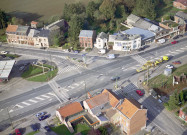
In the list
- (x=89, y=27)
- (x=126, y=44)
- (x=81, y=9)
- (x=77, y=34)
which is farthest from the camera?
(x=81, y=9)

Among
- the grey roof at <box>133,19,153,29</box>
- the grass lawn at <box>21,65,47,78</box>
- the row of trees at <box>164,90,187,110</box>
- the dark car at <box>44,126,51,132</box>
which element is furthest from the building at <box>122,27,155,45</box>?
the dark car at <box>44,126,51,132</box>

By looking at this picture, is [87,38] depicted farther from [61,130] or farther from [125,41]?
[61,130]

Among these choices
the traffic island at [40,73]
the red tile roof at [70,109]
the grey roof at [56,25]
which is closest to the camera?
the red tile roof at [70,109]

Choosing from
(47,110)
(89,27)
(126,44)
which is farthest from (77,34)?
(47,110)

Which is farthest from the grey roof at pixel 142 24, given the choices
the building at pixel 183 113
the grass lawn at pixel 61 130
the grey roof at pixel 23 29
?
the grass lawn at pixel 61 130

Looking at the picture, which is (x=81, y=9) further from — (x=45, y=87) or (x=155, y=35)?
(x=45, y=87)

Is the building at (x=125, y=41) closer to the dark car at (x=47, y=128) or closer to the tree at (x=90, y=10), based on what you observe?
the tree at (x=90, y=10)

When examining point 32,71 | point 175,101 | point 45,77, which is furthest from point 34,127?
point 175,101
